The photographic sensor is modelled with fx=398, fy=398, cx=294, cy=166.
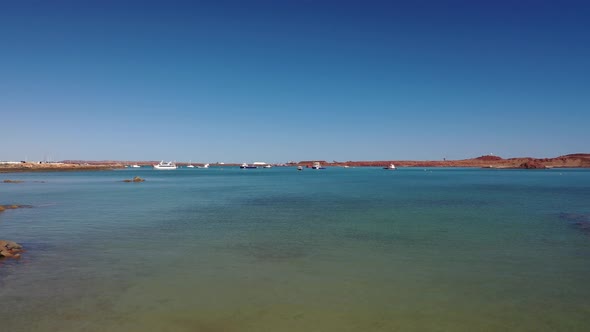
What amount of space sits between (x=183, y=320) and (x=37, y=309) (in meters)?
4.20

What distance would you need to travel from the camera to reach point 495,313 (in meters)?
10.9

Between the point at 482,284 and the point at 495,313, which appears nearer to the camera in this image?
the point at 495,313

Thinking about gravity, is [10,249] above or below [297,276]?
above

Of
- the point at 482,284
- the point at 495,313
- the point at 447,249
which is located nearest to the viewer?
the point at 495,313

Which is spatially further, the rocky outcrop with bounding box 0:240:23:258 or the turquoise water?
the rocky outcrop with bounding box 0:240:23:258

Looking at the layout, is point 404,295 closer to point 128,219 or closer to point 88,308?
point 88,308

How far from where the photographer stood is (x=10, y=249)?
17.4m

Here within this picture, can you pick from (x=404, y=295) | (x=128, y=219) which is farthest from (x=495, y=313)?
(x=128, y=219)

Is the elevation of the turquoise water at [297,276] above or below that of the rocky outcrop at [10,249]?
below

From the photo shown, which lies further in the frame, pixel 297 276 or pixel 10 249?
pixel 10 249

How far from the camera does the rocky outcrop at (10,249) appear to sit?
16483 mm

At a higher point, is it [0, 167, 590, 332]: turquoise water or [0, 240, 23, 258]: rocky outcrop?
[0, 240, 23, 258]: rocky outcrop

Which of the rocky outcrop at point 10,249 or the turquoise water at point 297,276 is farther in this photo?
the rocky outcrop at point 10,249

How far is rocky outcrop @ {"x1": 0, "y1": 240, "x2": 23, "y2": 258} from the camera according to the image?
54.1 feet
